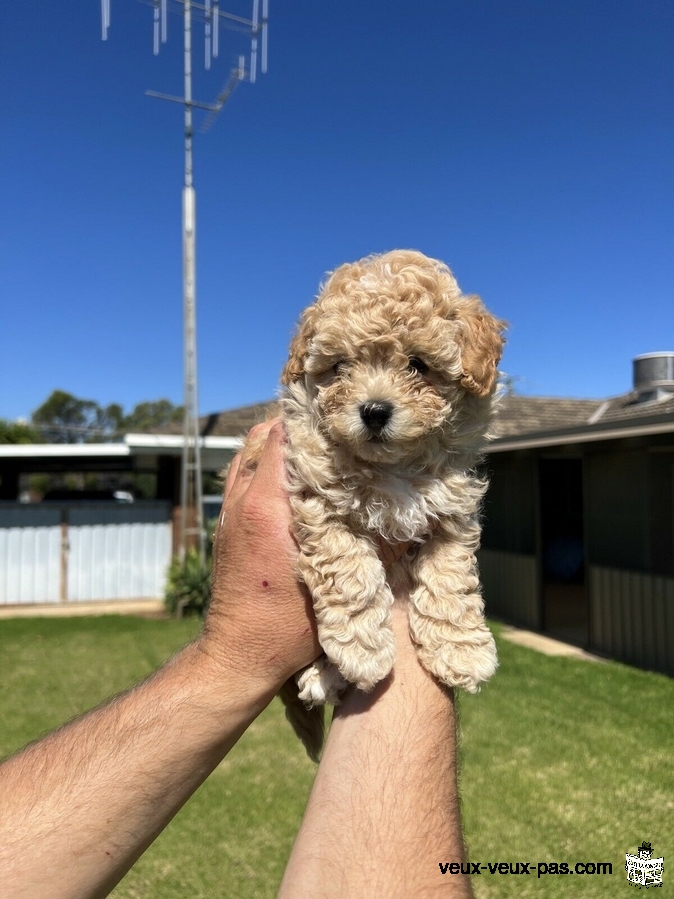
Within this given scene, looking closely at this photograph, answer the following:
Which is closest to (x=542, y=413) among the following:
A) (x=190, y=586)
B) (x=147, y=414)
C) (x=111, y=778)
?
(x=190, y=586)

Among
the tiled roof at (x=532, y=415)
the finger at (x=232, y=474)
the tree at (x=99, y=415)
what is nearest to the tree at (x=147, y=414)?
the tree at (x=99, y=415)

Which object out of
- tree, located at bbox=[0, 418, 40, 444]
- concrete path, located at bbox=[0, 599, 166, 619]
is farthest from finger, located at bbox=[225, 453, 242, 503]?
tree, located at bbox=[0, 418, 40, 444]

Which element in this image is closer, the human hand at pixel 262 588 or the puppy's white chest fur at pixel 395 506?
the human hand at pixel 262 588

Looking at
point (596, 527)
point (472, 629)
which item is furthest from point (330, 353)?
point (596, 527)

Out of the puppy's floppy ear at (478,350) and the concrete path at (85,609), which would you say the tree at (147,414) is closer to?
the concrete path at (85,609)

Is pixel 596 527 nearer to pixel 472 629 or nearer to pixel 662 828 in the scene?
pixel 662 828
